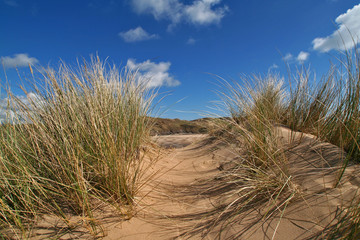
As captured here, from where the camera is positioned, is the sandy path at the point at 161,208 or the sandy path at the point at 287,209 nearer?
the sandy path at the point at 287,209

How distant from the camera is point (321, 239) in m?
1.07

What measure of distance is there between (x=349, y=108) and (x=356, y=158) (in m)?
0.57

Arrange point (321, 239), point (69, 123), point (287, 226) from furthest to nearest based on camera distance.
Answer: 1. point (69, 123)
2. point (287, 226)
3. point (321, 239)

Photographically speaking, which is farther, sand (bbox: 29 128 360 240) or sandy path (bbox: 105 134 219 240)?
sandy path (bbox: 105 134 219 240)

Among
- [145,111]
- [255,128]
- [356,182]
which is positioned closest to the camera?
[356,182]

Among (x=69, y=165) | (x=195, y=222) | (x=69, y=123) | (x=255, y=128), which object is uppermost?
(x=69, y=123)

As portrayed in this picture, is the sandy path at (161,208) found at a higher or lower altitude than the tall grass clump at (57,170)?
lower

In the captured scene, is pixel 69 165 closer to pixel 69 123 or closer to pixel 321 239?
pixel 69 123

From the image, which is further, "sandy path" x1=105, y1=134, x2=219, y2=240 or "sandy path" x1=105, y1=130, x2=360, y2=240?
"sandy path" x1=105, y1=134, x2=219, y2=240

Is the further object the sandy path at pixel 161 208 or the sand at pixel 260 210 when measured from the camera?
the sandy path at pixel 161 208

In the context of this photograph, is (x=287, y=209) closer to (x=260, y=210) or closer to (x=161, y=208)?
(x=260, y=210)

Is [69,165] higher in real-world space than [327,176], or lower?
higher

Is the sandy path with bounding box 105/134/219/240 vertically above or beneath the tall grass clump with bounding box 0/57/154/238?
beneath

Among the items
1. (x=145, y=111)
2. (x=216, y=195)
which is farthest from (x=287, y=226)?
(x=145, y=111)
